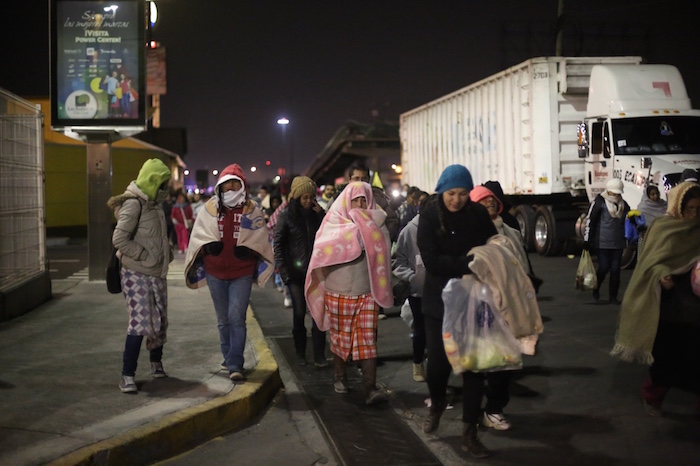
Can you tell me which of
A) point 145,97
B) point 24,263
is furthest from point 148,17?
point 24,263

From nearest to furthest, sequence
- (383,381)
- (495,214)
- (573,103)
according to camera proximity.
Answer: (495,214)
(383,381)
(573,103)

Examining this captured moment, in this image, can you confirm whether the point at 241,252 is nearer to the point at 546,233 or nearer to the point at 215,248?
the point at 215,248

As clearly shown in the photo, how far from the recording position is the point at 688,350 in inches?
231

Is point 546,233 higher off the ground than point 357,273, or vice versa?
point 546,233

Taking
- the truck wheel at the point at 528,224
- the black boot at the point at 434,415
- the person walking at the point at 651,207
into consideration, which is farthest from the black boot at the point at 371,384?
the truck wheel at the point at 528,224

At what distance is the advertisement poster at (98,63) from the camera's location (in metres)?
14.2

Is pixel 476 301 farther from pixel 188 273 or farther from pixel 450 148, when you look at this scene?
pixel 450 148

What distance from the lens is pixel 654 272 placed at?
5.93 m

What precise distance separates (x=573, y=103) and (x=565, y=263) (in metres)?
3.76

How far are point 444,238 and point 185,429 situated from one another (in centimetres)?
220

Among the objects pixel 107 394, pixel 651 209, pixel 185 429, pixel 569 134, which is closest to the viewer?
pixel 185 429

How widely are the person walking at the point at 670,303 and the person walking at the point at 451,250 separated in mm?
1270

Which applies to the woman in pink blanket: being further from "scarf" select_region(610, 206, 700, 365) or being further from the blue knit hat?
"scarf" select_region(610, 206, 700, 365)

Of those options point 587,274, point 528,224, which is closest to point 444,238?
point 587,274
